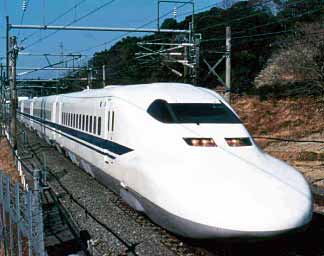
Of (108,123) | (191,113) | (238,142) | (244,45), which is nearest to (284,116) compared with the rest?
(244,45)

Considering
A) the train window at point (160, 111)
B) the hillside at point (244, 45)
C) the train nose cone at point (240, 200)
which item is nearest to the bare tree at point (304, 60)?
the hillside at point (244, 45)

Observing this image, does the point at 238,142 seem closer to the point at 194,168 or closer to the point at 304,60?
the point at 194,168

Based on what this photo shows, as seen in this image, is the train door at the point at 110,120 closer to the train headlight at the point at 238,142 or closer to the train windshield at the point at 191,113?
the train windshield at the point at 191,113

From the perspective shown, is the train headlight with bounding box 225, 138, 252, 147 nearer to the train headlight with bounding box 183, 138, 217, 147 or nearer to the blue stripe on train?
the train headlight with bounding box 183, 138, 217, 147

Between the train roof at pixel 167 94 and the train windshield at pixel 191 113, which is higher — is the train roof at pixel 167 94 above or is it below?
above

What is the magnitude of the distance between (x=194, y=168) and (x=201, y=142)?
791 millimetres

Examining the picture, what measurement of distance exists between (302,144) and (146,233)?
53.2 ft

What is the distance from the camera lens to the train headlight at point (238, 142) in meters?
8.53

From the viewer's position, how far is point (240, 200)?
22.5 ft

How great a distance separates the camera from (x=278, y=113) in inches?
1280

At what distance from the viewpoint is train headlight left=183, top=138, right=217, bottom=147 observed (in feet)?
27.5

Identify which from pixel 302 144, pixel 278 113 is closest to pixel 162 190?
pixel 302 144

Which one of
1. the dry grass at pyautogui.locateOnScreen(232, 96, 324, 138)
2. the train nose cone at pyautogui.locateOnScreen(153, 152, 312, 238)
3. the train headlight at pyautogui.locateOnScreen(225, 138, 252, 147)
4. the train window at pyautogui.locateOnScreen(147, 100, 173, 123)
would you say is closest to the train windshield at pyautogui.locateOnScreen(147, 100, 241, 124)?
the train window at pyautogui.locateOnScreen(147, 100, 173, 123)

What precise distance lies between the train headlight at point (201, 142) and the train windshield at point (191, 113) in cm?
60
